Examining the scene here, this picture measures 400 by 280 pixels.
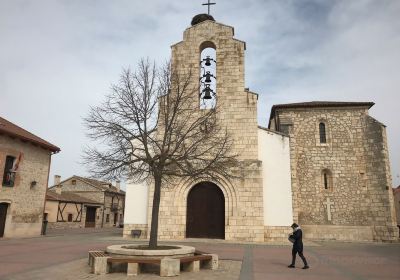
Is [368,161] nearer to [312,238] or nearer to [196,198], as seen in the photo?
[312,238]

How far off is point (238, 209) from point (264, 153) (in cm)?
316

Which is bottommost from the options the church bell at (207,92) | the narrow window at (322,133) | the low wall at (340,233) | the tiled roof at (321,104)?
the low wall at (340,233)

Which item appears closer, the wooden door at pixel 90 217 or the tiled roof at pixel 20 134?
the tiled roof at pixel 20 134

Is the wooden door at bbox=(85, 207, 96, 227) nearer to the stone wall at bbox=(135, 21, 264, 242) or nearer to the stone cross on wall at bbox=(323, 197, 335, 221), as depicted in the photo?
the stone wall at bbox=(135, 21, 264, 242)

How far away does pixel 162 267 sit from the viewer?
6.75m

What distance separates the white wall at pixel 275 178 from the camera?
1574 cm

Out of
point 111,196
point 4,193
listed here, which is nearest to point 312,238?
point 4,193

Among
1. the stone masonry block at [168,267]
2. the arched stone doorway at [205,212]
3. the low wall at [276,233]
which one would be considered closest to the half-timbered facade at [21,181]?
the arched stone doorway at [205,212]

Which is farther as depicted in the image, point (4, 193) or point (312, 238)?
point (312, 238)

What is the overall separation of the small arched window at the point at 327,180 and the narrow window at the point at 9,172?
17129 millimetres

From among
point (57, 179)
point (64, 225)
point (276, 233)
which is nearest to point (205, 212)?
point (276, 233)

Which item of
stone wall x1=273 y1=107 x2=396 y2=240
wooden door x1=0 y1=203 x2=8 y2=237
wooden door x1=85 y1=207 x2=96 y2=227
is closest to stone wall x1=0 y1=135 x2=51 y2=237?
wooden door x1=0 y1=203 x2=8 y2=237

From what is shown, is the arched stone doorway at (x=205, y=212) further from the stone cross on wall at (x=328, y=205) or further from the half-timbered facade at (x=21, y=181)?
the half-timbered facade at (x=21, y=181)

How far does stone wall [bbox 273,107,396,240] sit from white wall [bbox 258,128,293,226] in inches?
66.5
